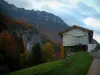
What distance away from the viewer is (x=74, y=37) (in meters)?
47.5

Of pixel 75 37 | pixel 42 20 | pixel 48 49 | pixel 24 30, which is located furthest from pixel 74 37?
pixel 24 30

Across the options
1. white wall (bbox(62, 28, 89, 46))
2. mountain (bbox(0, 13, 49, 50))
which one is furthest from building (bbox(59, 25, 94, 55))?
mountain (bbox(0, 13, 49, 50))

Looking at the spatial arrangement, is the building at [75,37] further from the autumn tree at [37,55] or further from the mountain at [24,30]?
the autumn tree at [37,55]

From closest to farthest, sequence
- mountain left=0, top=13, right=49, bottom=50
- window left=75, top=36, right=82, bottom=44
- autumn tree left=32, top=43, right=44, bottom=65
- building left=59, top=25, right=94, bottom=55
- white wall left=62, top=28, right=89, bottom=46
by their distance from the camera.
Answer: autumn tree left=32, top=43, right=44, bottom=65
mountain left=0, top=13, right=49, bottom=50
building left=59, top=25, right=94, bottom=55
white wall left=62, top=28, right=89, bottom=46
window left=75, top=36, right=82, bottom=44

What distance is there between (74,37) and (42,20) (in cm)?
721

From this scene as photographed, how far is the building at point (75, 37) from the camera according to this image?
45969 mm

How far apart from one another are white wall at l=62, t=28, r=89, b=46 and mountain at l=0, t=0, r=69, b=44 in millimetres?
1664

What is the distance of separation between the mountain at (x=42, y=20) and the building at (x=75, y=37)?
171cm

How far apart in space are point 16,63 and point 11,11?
1402 cm

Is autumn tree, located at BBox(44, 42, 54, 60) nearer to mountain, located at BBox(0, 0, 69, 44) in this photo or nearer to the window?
mountain, located at BBox(0, 0, 69, 44)

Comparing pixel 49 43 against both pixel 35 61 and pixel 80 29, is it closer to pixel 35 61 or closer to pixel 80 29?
pixel 80 29

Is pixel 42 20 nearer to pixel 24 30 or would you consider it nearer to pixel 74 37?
pixel 24 30

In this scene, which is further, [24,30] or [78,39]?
[24,30]

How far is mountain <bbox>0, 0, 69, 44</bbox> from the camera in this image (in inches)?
1813
